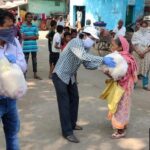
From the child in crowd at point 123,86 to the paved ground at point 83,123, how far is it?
208 millimetres

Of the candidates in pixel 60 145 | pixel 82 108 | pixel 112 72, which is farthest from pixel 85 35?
pixel 82 108

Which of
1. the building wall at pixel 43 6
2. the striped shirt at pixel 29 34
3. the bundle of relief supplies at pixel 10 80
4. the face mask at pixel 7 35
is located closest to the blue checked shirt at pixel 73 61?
the face mask at pixel 7 35

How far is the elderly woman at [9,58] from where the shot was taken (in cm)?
400

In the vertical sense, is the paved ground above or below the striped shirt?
below

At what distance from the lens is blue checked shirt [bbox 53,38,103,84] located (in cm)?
516

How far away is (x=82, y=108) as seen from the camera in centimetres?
738

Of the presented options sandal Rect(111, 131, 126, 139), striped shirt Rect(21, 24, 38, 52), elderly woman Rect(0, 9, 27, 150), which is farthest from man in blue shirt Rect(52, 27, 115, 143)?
striped shirt Rect(21, 24, 38, 52)

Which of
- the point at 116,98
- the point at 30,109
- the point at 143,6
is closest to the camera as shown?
the point at 116,98

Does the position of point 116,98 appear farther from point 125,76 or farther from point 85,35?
point 85,35

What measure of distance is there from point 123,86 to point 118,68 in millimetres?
420

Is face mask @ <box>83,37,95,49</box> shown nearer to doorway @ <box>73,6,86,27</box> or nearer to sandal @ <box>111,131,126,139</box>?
sandal @ <box>111,131,126,139</box>

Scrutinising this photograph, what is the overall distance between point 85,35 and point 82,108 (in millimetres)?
2320

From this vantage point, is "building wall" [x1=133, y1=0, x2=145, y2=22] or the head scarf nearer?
the head scarf

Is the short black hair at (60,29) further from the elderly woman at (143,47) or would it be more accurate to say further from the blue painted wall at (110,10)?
the blue painted wall at (110,10)
